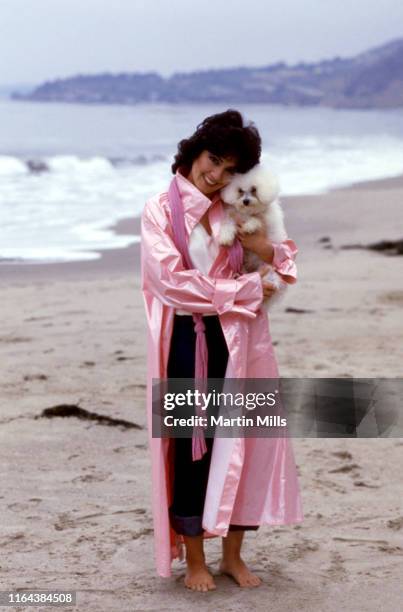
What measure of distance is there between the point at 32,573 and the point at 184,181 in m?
1.49

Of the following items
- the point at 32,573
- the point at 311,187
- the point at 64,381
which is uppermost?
the point at 311,187

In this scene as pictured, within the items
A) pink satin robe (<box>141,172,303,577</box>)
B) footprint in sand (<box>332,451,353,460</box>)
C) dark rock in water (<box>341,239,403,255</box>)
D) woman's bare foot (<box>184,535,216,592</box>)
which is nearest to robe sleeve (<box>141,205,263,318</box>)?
pink satin robe (<box>141,172,303,577</box>)

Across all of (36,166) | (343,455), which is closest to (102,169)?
(36,166)

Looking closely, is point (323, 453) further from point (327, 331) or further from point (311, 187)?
point (311, 187)

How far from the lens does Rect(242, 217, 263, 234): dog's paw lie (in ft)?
11.1

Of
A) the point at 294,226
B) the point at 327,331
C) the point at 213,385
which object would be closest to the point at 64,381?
the point at 327,331

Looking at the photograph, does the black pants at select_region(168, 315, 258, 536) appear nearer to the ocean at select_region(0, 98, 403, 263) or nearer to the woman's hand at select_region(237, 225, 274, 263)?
the woman's hand at select_region(237, 225, 274, 263)

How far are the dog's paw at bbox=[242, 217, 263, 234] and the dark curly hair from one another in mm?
163

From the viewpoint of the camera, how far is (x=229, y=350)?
3.37m

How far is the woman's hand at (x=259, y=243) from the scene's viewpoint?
3.43 m

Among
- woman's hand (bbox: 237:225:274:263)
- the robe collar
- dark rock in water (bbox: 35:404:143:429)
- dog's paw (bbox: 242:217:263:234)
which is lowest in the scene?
dark rock in water (bbox: 35:404:143:429)

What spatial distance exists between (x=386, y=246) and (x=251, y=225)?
7938mm

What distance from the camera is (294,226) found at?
44.0 feet

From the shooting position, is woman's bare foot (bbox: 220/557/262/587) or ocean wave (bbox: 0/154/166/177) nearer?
woman's bare foot (bbox: 220/557/262/587)
